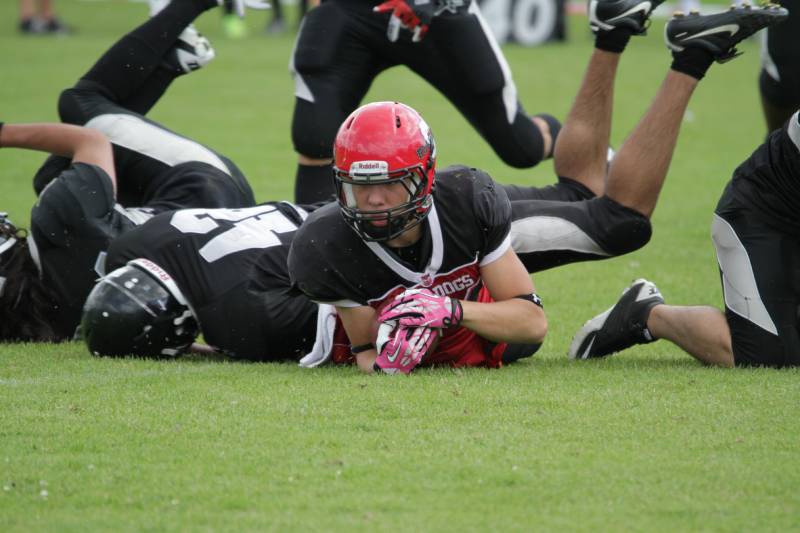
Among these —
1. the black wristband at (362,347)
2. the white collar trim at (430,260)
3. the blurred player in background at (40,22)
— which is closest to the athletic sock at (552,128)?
the white collar trim at (430,260)

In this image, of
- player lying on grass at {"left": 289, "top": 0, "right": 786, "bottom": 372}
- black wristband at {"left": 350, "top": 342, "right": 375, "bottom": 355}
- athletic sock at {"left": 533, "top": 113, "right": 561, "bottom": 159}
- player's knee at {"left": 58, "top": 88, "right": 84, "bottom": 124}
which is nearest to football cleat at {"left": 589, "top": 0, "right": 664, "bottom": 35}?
player lying on grass at {"left": 289, "top": 0, "right": 786, "bottom": 372}

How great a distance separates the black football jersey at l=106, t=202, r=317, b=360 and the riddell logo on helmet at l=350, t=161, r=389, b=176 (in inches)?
27.0

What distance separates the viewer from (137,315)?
195 inches

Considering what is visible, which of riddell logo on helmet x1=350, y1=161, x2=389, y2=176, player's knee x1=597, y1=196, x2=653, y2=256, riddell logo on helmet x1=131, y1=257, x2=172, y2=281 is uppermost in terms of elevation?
riddell logo on helmet x1=350, y1=161, x2=389, y2=176

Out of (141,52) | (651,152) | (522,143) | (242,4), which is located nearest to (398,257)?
(651,152)

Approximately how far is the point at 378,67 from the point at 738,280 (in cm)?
254

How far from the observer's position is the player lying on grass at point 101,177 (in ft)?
17.8

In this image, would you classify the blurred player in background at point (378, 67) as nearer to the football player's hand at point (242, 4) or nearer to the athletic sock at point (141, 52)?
the football player's hand at point (242, 4)

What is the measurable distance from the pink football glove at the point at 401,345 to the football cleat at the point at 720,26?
163 centimetres

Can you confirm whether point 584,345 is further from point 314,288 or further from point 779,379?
point 314,288

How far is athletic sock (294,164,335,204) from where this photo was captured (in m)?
6.60

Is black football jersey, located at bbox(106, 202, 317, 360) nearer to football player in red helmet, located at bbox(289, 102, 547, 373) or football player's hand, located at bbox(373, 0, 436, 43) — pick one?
football player in red helmet, located at bbox(289, 102, 547, 373)

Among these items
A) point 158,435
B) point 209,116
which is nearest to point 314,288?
point 158,435

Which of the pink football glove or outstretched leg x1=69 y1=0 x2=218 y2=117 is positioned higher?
outstretched leg x1=69 y1=0 x2=218 y2=117
